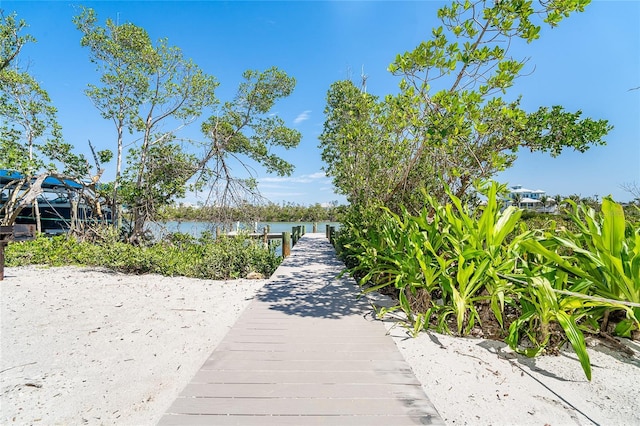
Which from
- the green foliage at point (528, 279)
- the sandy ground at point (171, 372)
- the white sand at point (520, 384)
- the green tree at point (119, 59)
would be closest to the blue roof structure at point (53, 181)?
the green tree at point (119, 59)

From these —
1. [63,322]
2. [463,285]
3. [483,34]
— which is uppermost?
[483,34]

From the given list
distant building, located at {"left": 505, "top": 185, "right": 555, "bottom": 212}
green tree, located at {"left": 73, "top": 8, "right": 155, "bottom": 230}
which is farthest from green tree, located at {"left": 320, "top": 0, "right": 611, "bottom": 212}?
green tree, located at {"left": 73, "top": 8, "right": 155, "bottom": 230}

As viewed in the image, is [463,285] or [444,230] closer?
[463,285]

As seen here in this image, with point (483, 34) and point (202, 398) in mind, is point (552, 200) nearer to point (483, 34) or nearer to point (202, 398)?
point (483, 34)

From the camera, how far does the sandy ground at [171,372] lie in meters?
1.65

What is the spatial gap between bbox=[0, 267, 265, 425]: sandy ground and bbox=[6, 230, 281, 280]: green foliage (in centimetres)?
80

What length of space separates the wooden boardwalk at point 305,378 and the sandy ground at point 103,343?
27 centimetres

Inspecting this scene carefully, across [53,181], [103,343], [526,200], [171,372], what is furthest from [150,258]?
[526,200]

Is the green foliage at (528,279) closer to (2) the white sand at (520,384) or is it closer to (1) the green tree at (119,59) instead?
(2) the white sand at (520,384)

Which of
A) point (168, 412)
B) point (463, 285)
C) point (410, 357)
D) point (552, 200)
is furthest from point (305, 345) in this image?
point (552, 200)

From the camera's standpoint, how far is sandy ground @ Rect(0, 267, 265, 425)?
5.84 ft

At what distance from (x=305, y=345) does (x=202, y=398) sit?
0.92 m

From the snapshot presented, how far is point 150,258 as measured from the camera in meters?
6.07

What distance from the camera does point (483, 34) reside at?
9.26 ft
